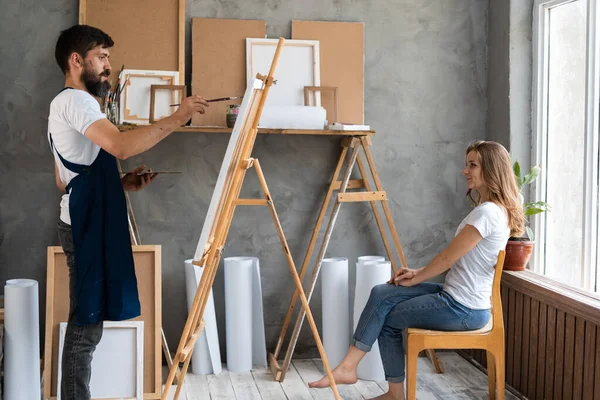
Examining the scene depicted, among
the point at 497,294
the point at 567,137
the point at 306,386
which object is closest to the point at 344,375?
the point at 306,386

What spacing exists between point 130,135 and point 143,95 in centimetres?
155

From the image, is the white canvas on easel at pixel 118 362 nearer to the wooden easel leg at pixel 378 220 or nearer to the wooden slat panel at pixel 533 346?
the wooden easel leg at pixel 378 220

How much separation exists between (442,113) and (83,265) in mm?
2566

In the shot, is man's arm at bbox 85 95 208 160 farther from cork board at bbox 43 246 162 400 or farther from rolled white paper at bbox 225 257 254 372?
rolled white paper at bbox 225 257 254 372

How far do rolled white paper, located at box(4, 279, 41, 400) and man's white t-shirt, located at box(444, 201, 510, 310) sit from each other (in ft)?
6.62

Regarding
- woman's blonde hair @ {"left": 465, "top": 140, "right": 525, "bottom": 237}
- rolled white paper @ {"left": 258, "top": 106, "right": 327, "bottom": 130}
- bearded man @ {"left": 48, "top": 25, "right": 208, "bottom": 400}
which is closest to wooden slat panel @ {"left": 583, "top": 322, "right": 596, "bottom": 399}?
woman's blonde hair @ {"left": 465, "top": 140, "right": 525, "bottom": 237}

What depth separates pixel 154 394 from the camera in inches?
150

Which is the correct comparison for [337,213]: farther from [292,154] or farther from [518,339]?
[518,339]

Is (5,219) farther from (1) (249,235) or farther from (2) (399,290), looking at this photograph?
(2) (399,290)

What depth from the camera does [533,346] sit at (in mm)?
3770

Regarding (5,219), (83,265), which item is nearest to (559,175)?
(83,265)

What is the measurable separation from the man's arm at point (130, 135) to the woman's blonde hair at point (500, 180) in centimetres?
142

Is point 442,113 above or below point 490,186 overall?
above

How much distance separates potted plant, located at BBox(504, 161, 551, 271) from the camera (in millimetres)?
3871
